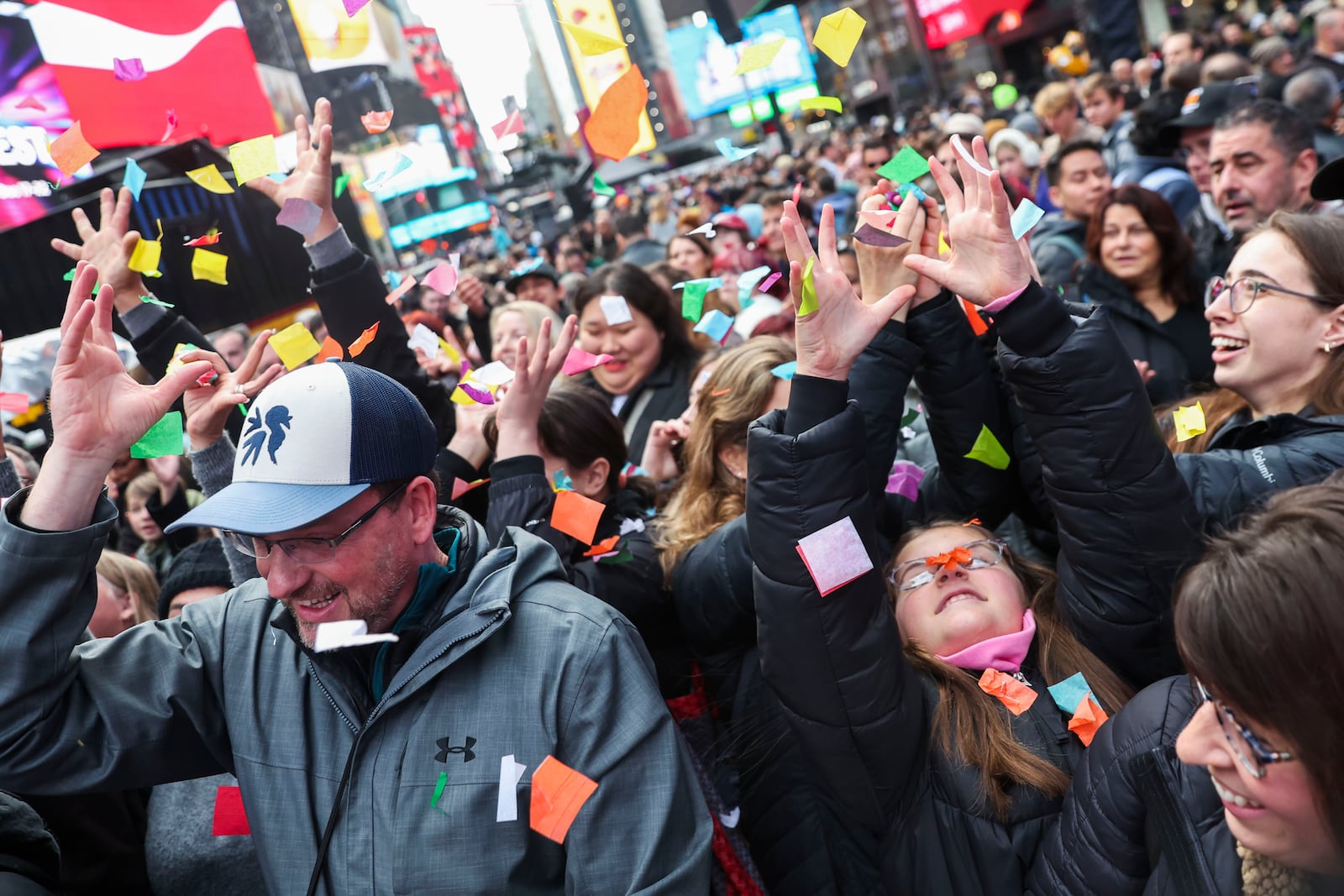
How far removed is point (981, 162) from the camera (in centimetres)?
214

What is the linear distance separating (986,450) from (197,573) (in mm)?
2234

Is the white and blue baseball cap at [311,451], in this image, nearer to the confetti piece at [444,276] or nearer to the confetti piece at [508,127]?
the confetti piece at [444,276]

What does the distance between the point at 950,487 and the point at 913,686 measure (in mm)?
863

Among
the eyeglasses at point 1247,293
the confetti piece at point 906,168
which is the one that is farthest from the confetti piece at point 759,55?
the eyeglasses at point 1247,293

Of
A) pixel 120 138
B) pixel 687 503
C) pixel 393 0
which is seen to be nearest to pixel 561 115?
pixel 393 0

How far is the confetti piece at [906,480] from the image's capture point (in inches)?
119

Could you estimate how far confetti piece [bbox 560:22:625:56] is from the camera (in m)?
2.87

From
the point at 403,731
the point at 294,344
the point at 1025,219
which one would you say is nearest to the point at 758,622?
the point at 403,731

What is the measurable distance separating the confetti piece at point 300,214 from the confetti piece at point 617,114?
871mm

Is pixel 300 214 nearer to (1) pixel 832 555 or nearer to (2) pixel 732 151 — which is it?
(2) pixel 732 151

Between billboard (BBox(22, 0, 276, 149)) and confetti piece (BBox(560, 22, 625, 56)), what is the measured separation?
210 inches

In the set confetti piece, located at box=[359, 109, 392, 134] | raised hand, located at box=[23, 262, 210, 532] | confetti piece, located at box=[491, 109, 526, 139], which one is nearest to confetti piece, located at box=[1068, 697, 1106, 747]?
raised hand, located at box=[23, 262, 210, 532]

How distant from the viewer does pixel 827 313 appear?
2006 millimetres

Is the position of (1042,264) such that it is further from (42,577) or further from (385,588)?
(42,577)
